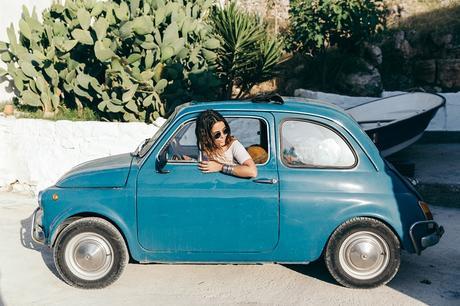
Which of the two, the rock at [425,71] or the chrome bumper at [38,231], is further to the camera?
the rock at [425,71]

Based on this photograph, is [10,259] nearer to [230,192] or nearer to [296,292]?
[230,192]

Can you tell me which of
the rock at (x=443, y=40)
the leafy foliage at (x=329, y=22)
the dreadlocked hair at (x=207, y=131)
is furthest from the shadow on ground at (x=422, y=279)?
the rock at (x=443, y=40)

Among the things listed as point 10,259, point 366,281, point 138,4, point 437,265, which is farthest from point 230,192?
point 138,4

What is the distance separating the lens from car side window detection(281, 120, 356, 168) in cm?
533

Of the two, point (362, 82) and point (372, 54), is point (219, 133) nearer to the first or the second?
point (362, 82)

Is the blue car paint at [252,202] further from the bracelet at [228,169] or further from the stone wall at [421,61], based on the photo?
the stone wall at [421,61]

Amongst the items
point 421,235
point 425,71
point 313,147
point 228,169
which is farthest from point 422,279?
point 425,71

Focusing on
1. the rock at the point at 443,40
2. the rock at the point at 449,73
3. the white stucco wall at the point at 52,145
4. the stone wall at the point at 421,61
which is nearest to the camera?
the white stucco wall at the point at 52,145

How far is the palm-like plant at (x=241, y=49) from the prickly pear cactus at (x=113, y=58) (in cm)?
88

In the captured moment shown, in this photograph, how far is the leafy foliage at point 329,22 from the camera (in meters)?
12.6

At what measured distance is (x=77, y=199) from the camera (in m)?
5.37

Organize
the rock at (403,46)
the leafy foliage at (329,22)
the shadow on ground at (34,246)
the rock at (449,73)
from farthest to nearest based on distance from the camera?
the rock at (403,46), the rock at (449,73), the leafy foliage at (329,22), the shadow on ground at (34,246)

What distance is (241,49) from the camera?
11.5 meters

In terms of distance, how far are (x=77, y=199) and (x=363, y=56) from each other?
1032 centimetres
